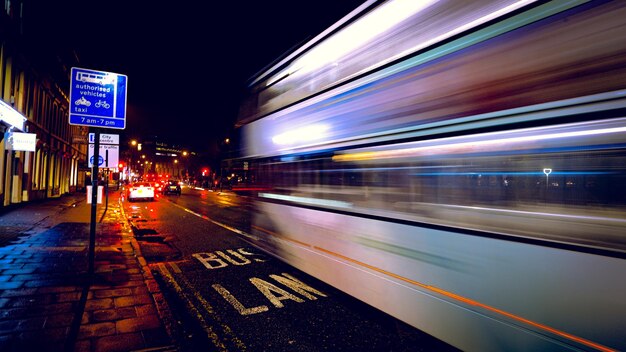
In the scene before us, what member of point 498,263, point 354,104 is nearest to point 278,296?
point 354,104

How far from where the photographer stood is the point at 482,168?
8.93 feet

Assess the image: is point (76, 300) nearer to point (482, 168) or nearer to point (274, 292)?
point (274, 292)

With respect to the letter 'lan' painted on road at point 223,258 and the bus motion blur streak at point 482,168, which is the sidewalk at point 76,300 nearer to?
the letter 'lan' painted on road at point 223,258

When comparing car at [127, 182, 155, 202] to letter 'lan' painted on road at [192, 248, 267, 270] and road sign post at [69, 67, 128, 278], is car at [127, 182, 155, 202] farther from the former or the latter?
road sign post at [69, 67, 128, 278]

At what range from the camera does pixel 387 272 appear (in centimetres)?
348

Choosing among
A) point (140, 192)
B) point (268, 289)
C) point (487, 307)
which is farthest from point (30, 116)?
point (487, 307)

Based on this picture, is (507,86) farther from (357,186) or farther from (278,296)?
(278,296)

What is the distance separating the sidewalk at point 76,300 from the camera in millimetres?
3777

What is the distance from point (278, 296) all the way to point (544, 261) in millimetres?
3975

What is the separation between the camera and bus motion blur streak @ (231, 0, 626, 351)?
6.73 ft

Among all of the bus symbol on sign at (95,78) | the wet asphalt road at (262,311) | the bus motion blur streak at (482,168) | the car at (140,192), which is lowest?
the wet asphalt road at (262,311)

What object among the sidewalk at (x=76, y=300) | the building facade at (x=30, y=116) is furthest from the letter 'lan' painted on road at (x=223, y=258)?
the building facade at (x=30, y=116)

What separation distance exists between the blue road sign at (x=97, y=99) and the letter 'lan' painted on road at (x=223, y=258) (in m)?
3.37

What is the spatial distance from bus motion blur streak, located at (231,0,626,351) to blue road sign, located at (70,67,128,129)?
12.4ft
